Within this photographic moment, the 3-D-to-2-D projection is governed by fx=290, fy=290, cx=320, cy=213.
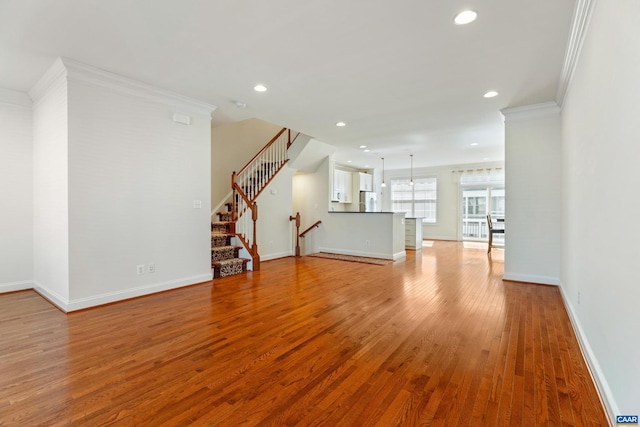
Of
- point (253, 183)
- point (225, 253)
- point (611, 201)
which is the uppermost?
point (253, 183)

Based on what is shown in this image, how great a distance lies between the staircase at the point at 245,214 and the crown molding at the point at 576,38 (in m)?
4.91

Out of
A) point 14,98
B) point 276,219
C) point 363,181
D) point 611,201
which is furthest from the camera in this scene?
point 363,181

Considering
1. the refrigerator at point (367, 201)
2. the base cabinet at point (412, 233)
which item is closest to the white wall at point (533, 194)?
the base cabinet at point (412, 233)

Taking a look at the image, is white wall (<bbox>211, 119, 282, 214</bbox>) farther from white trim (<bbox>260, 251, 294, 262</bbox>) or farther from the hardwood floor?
the hardwood floor

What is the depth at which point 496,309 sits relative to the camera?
3.43m

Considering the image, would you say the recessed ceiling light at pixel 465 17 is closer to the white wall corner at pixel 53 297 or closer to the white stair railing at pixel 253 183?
the white stair railing at pixel 253 183

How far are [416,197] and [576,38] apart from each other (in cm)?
928

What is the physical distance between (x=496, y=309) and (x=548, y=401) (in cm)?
178

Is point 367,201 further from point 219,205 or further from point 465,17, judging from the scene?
point 465,17

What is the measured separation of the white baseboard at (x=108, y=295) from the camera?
11.0 ft

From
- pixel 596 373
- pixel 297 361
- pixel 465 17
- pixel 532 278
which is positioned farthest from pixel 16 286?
pixel 532 278

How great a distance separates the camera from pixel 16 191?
4.15m

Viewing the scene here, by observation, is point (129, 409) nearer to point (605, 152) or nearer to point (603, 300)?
point (603, 300)

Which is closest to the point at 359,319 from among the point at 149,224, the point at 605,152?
the point at 605,152
